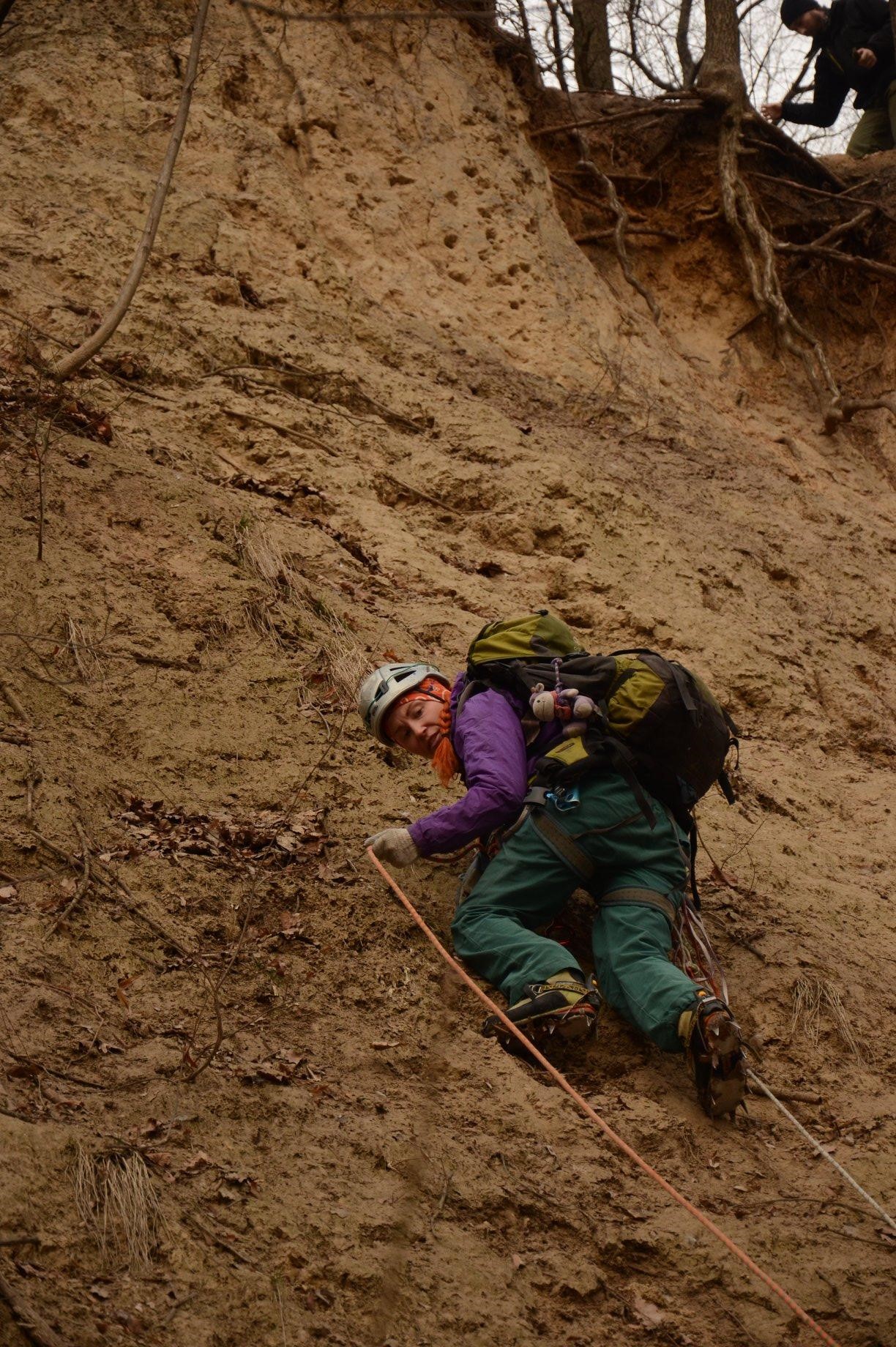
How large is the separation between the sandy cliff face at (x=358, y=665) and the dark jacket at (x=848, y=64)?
3.12 meters

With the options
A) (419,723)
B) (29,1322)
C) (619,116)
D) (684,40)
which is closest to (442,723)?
(419,723)

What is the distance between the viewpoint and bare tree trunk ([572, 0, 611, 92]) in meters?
14.1

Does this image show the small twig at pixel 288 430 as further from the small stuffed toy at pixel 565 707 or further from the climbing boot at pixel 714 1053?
the climbing boot at pixel 714 1053

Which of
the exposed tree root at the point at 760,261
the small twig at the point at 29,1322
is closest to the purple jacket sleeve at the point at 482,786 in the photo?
the small twig at the point at 29,1322

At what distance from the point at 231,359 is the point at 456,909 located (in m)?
4.63

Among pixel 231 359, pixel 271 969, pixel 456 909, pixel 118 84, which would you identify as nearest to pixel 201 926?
pixel 271 969

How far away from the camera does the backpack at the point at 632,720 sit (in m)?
4.27

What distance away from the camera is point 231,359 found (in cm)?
774

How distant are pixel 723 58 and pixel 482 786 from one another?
34.2 ft

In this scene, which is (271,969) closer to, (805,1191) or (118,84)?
(805,1191)

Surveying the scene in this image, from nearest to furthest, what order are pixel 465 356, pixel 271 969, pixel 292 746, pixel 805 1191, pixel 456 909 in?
pixel 805 1191 → pixel 271 969 → pixel 456 909 → pixel 292 746 → pixel 465 356

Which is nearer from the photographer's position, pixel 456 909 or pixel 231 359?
pixel 456 909

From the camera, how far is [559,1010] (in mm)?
3832

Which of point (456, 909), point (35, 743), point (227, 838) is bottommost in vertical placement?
point (456, 909)
